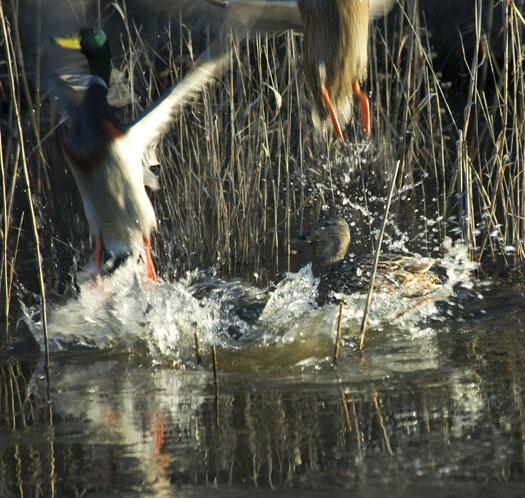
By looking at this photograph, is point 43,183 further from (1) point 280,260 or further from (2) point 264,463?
(2) point 264,463

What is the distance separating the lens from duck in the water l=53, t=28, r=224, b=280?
17.9 feet

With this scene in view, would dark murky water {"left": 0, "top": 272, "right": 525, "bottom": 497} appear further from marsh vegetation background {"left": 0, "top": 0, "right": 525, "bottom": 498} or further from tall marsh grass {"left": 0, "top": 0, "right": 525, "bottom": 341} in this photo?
tall marsh grass {"left": 0, "top": 0, "right": 525, "bottom": 341}

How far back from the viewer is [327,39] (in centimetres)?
472

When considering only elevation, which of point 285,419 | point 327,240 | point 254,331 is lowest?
point 285,419

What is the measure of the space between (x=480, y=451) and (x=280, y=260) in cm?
360

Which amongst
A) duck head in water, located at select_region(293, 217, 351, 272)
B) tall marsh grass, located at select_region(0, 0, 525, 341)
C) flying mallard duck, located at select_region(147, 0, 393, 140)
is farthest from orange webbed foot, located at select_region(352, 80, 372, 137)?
duck head in water, located at select_region(293, 217, 351, 272)

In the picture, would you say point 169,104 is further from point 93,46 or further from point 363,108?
point 363,108

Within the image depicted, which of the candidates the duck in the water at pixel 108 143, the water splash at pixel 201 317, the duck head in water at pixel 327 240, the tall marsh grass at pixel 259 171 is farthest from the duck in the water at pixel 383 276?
the duck in the water at pixel 108 143

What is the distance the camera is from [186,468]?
322 centimetres

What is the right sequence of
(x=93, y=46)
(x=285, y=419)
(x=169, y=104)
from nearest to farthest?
(x=285, y=419)
(x=169, y=104)
(x=93, y=46)

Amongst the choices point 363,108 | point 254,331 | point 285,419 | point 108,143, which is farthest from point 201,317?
point 285,419

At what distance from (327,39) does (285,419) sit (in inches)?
72.1

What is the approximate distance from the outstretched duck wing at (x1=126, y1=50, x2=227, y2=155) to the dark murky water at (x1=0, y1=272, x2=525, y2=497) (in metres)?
1.16

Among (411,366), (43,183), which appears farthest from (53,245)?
(411,366)
